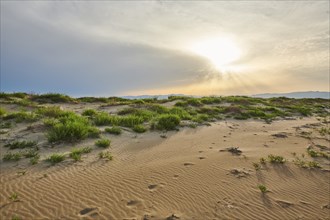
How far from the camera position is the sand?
449 centimetres

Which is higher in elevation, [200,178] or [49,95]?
[49,95]

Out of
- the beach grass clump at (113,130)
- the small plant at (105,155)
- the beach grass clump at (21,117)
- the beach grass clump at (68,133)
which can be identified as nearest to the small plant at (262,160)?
the small plant at (105,155)

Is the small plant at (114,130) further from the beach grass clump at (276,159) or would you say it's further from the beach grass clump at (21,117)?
the beach grass clump at (276,159)

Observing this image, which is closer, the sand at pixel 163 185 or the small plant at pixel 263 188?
the sand at pixel 163 185

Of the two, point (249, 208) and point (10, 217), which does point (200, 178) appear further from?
point (10, 217)

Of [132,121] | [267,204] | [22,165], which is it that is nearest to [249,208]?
[267,204]

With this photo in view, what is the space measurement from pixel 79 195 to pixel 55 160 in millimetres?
1827

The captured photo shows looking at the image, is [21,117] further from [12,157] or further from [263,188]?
[263,188]

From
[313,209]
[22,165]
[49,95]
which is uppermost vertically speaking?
[49,95]

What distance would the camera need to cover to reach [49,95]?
1873cm

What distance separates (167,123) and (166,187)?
225 inches

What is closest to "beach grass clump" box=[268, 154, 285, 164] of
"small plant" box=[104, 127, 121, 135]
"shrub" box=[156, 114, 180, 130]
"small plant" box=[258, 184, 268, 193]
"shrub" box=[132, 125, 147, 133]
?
"small plant" box=[258, 184, 268, 193]

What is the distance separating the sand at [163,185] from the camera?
449cm

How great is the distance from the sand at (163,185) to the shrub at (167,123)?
87.3 inches
